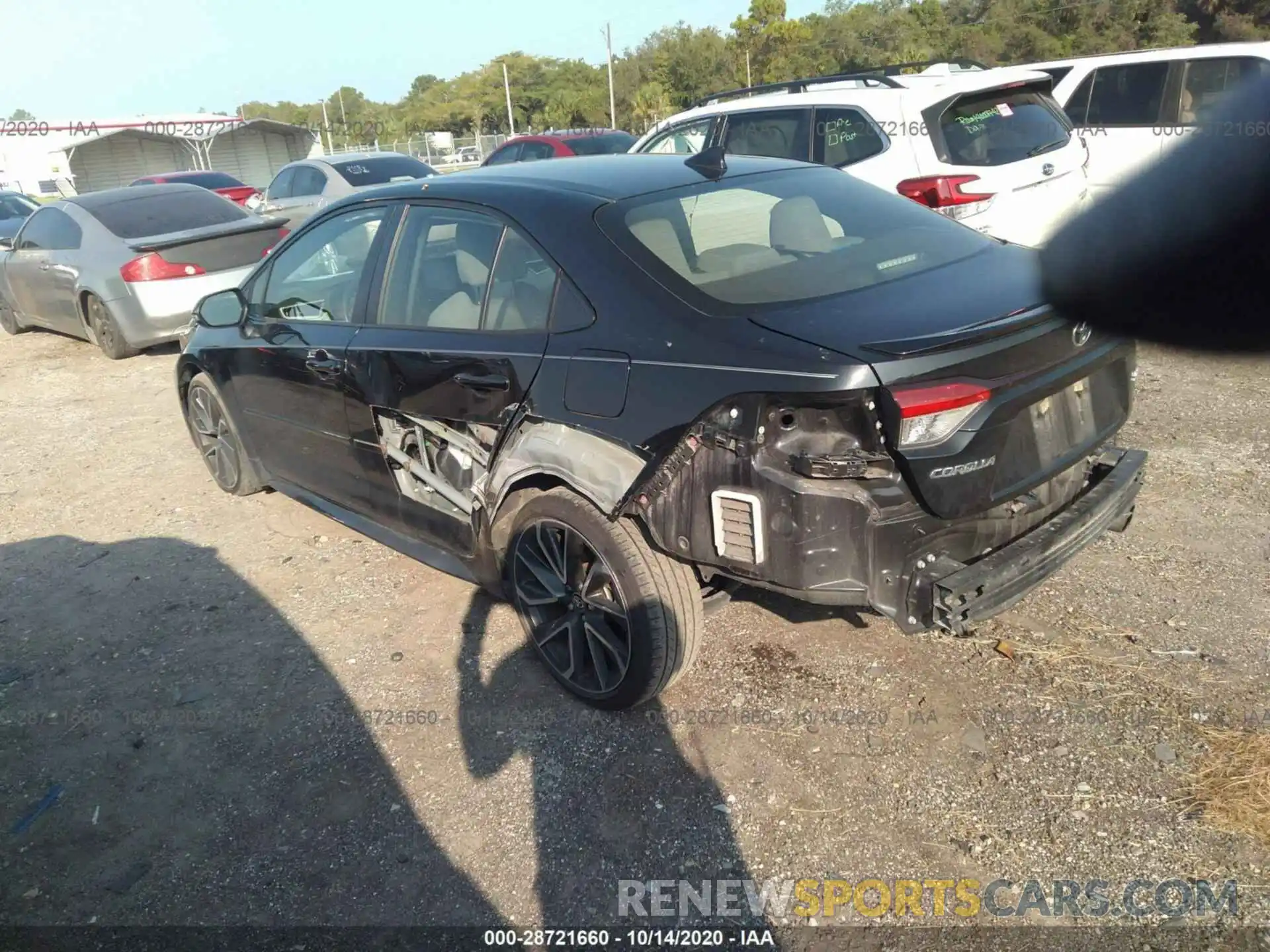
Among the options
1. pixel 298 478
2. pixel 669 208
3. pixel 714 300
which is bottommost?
pixel 298 478

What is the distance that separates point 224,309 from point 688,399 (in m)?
3.09

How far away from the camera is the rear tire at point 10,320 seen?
10906 mm

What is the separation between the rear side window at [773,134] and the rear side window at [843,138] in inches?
3.4

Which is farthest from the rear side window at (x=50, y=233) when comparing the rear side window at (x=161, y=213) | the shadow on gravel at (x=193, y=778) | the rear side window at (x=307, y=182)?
the shadow on gravel at (x=193, y=778)

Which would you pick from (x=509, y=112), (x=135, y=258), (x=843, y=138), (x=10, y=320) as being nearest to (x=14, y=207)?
(x=10, y=320)

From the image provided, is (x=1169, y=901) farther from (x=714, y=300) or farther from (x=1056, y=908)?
(x=714, y=300)

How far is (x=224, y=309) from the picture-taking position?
4.74 metres

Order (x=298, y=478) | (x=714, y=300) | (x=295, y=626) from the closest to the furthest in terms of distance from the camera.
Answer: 1. (x=714, y=300)
2. (x=295, y=626)
3. (x=298, y=478)

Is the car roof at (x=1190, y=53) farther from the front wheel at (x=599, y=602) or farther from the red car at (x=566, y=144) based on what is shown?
the front wheel at (x=599, y=602)

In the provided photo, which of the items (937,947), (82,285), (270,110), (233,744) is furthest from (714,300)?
(270,110)

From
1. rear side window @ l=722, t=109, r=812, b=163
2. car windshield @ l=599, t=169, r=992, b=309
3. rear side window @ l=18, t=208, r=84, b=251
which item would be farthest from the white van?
rear side window @ l=18, t=208, r=84, b=251

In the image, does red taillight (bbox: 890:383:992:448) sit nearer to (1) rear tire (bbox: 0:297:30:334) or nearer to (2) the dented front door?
(2) the dented front door

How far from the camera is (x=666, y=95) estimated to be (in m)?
53.2

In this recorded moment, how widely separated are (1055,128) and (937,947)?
20.0ft
